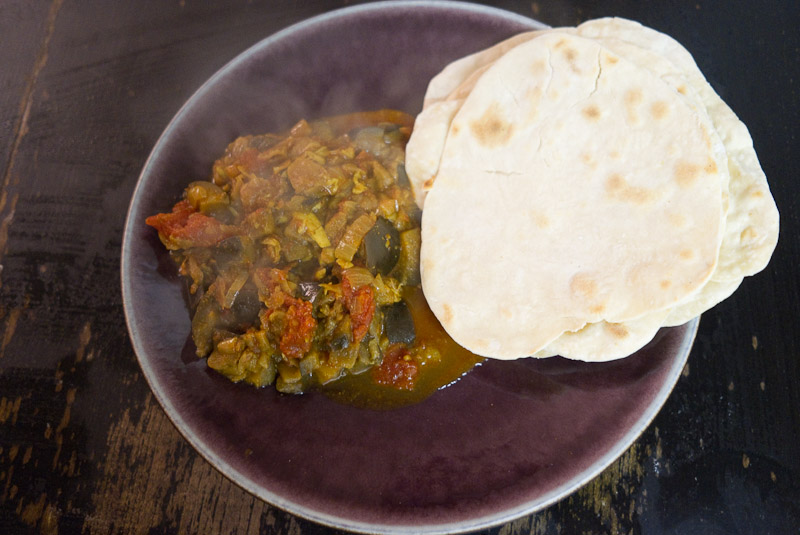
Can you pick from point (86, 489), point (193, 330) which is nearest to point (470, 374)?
point (193, 330)

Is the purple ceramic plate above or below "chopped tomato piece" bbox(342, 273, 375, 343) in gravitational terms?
below

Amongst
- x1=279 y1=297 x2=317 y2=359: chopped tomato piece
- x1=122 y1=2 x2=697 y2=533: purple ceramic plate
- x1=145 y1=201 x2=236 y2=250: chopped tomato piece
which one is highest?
x1=145 y1=201 x2=236 y2=250: chopped tomato piece

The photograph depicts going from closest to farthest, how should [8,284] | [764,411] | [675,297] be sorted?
[675,297] → [764,411] → [8,284]

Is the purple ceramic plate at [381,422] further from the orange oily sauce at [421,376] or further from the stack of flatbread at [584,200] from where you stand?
the stack of flatbread at [584,200]

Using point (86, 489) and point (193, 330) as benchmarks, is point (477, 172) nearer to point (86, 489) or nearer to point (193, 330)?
point (193, 330)

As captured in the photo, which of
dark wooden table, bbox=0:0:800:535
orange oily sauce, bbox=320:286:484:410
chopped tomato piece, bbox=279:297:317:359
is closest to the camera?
chopped tomato piece, bbox=279:297:317:359

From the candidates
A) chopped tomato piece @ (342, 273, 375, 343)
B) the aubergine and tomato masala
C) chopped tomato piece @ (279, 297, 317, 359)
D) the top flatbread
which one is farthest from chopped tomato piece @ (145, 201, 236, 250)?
the top flatbread

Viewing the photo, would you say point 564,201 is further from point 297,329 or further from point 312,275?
point 297,329

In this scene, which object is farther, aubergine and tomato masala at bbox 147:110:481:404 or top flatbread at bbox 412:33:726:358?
aubergine and tomato masala at bbox 147:110:481:404

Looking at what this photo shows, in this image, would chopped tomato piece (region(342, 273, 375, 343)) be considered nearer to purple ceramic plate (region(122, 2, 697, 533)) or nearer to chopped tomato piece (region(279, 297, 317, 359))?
chopped tomato piece (region(279, 297, 317, 359))

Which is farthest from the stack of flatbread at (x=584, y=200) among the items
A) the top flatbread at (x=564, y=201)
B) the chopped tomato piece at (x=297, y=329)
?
the chopped tomato piece at (x=297, y=329)
